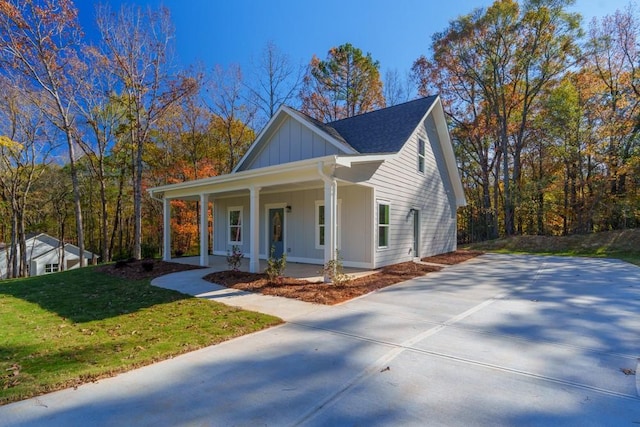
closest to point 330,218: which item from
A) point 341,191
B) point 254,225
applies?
point 254,225

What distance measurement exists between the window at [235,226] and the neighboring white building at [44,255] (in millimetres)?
14928

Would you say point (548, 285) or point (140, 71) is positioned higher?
point (140, 71)

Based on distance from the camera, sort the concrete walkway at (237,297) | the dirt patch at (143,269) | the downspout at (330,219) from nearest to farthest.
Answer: the concrete walkway at (237,297) < the downspout at (330,219) < the dirt patch at (143,269)

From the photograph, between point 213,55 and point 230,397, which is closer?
point 230,397

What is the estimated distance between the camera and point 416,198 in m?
12.5

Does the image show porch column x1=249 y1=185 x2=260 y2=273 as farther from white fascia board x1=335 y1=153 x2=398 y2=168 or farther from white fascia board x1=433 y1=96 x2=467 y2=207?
white fascia board x1=433 y1=96 x2=467 y2=207

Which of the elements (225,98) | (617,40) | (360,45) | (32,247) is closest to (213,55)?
(225,98)

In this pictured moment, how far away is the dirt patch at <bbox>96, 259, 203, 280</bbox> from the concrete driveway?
6.32 meters

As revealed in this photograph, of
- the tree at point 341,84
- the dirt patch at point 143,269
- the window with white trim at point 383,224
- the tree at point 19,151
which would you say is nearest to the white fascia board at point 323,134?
the window with white trim at point 383,224

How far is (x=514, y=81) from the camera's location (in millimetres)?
21297

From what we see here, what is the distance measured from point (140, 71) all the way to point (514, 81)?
21.7 m

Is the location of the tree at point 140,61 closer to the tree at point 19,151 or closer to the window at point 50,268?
the tree at point 19,151

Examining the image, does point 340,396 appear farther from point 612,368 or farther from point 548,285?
point 548,285

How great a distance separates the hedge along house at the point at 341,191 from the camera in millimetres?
8930
